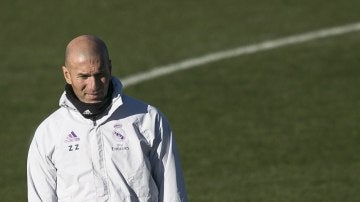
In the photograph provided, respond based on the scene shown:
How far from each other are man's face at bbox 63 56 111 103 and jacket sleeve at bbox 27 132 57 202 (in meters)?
0.42

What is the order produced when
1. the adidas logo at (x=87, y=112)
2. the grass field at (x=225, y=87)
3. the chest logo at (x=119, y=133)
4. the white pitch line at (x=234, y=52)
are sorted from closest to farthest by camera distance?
the adidas logo at (x=87, y=112) < the chest logo at (x=119, y=133) < the grass field at (x=225, y=87) < the white pitch line at (x=234, y=52)

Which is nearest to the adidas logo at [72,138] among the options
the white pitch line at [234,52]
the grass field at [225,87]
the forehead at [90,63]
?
the forehead at [90,63]

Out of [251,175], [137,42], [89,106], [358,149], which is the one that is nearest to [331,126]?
[358,149]

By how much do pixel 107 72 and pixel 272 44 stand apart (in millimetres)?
9320

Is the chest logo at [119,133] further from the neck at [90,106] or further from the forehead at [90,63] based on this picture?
the forehead at [90,63]

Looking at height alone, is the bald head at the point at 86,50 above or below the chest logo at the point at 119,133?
Answer: above

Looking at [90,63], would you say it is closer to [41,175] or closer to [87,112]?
[87,112]

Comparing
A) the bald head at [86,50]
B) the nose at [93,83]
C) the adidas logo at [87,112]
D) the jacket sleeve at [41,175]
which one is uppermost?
the bald head at [86,50]

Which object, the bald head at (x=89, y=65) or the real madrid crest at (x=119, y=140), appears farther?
the real madrid crest at (x=119, y=140)

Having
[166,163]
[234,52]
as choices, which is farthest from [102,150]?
[234,52]

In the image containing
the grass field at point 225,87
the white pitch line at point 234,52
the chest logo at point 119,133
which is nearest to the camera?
the chest logo at point 119,133

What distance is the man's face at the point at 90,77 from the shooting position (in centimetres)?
715

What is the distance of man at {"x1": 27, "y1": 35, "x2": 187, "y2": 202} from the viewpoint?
7.32m

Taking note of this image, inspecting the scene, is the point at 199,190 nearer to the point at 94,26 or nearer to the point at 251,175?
the point at 251,175
